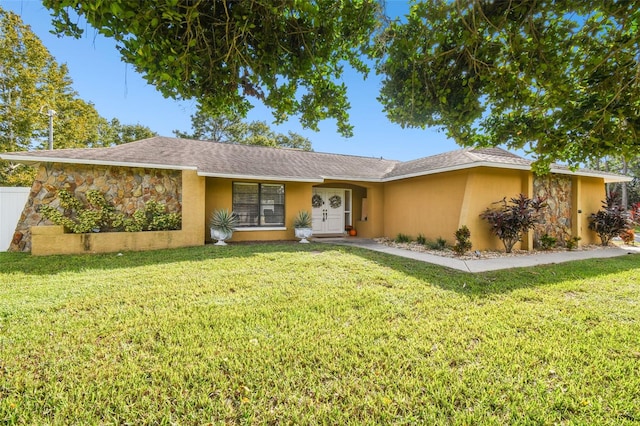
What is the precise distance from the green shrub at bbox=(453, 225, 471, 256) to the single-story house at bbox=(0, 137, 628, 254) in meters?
0.42

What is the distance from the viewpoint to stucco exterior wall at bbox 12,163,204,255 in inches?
324

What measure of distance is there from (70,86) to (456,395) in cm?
2702

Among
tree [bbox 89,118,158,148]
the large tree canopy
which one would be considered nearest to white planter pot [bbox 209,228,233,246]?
the large tree canopy

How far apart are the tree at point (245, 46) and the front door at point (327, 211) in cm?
995

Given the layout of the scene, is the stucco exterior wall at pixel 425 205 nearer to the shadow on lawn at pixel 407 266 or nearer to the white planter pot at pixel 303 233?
the shadow on lawn at pixel 407 266

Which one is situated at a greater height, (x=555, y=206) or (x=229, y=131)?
(x=229, y=131)

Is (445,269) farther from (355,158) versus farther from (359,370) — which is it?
(355,158)

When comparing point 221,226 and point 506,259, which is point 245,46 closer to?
point 221,226

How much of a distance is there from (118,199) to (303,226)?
6.59 meters

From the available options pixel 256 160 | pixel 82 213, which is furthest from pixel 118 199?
pixel 256 160

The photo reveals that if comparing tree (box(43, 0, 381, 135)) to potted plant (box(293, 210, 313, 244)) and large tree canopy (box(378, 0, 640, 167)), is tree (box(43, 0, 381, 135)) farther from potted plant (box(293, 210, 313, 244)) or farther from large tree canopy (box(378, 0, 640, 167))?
potted plant (box(293, 210, 313, 244))

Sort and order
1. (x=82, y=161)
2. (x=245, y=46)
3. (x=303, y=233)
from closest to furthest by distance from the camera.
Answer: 1. (x=245, y=46)
2. (x=82, y=161)
3. (x=303, y=233)

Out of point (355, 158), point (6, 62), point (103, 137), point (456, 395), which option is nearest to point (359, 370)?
point (456, 395)

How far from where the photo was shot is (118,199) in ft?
29.9
